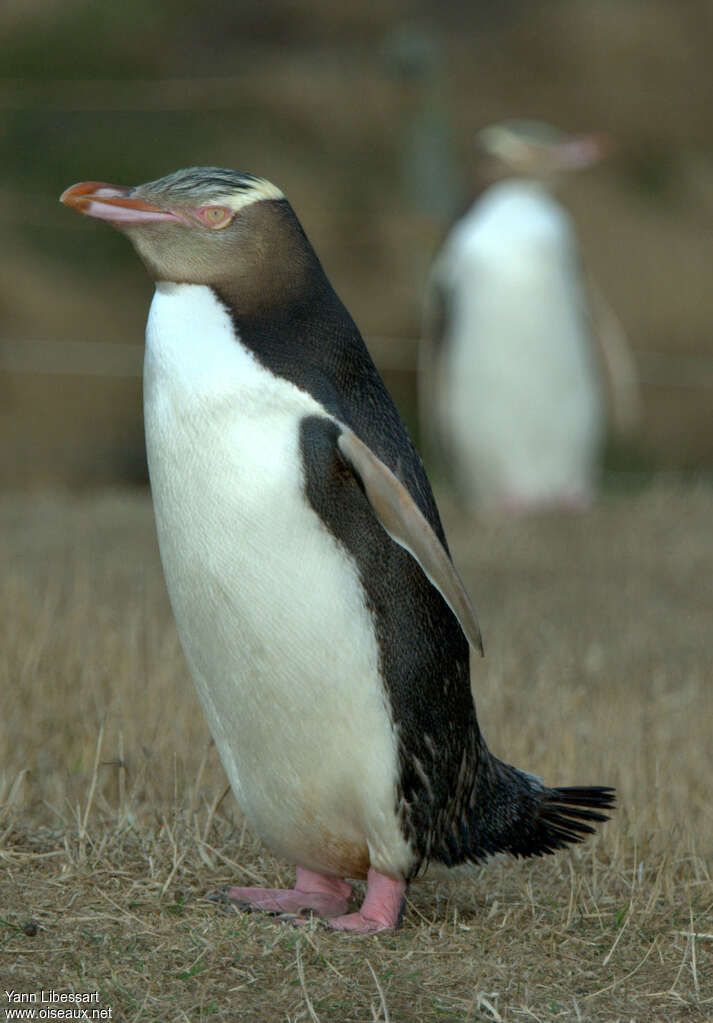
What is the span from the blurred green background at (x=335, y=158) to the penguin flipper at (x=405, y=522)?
817 cm

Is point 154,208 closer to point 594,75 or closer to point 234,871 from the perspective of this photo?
point 234,871

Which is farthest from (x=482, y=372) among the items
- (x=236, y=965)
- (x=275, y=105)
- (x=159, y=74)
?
(x=236, y=965)

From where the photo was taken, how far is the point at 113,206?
3.20 metres

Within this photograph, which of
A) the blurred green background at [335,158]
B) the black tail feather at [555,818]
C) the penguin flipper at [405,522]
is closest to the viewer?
the penguin flipper at [405,522]

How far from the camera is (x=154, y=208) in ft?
10.6

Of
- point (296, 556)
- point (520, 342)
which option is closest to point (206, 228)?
point (296, 556)

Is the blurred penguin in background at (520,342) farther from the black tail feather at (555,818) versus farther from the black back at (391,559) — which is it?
the black back at (391,559)

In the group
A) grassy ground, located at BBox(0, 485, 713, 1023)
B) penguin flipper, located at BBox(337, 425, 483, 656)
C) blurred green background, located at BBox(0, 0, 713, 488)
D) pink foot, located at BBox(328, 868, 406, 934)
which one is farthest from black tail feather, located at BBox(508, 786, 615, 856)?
blurred green background, located at BBox(0, 0, 713, 488)

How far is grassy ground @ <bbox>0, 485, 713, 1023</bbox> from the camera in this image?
290 cm

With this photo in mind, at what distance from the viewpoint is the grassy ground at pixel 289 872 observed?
290 centimetres

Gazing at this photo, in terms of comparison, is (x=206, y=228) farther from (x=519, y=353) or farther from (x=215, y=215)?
(x=519, y=353)

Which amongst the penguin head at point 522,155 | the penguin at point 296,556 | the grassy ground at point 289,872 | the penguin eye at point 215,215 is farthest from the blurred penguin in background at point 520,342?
the penguin eye at point 215,215

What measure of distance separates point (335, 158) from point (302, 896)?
432 inches

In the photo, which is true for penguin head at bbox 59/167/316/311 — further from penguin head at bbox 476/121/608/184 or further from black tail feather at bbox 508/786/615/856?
penguin head at bbox 476/121/608/184
